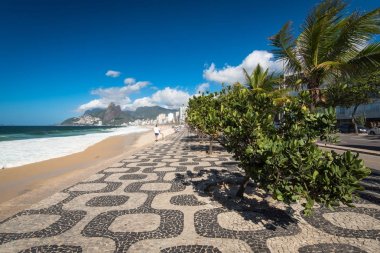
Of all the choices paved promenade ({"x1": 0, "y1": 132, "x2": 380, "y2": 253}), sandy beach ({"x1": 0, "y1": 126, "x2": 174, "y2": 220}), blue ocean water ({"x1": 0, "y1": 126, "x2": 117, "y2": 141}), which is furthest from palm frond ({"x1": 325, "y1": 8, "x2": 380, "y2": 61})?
blue ocean water ({"x1": 0, "y1": 126, "x2": 117, "y2": 141})

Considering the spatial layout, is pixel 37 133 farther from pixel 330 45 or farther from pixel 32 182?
pixel 330 45

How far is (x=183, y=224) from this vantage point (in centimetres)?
462

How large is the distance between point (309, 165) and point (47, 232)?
4702mm

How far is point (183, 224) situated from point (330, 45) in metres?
6.36

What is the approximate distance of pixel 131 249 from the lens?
3.78 metres

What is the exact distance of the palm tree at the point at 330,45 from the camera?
6180mm

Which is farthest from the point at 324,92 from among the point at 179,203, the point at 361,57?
the point at 179,203

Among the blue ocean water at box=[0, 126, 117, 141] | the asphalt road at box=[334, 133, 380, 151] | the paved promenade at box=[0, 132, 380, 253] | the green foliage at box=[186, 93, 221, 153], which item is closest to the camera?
the paved promenade at box=[0, 132, 380, 253]

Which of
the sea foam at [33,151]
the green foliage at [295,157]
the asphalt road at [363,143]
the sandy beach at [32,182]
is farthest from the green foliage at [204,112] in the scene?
the asphalt road at [363,143]

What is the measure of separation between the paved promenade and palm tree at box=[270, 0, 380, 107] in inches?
120

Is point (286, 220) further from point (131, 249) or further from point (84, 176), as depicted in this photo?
point (84, 176)

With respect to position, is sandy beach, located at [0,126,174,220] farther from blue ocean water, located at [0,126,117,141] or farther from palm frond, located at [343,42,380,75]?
blue ocean water, located at [0,126,117,141]

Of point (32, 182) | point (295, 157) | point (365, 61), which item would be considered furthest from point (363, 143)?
point (32, 182)

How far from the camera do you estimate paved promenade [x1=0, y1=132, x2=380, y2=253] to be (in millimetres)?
3844
